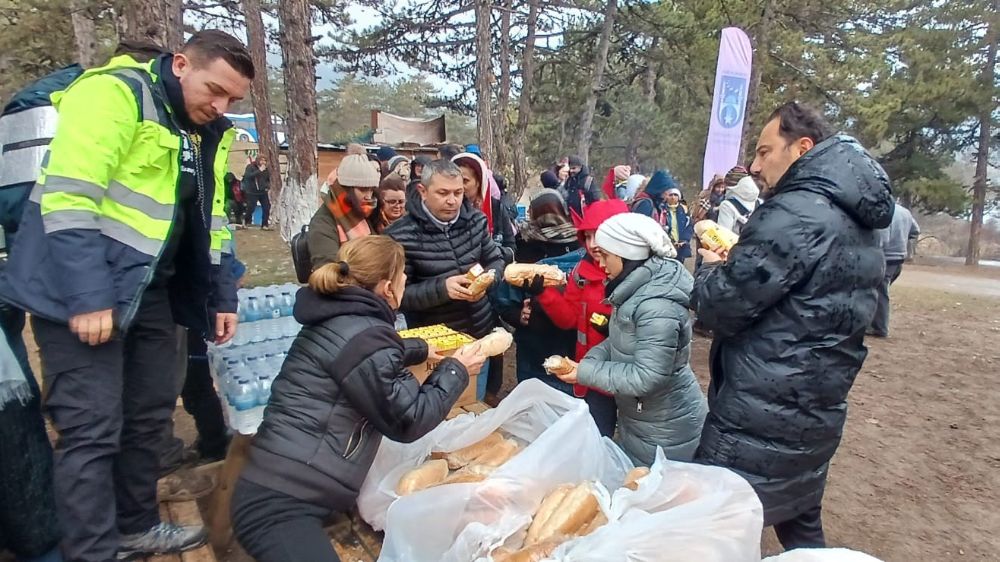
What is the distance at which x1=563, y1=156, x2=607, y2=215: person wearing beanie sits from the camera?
7.43 metres

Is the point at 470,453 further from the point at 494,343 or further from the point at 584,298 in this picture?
the point at 584,298

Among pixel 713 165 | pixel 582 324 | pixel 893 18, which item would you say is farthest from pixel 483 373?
pixel 893 18

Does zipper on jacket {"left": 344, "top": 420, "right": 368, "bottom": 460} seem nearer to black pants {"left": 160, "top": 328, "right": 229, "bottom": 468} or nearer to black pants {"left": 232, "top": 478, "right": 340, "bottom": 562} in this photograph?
black pants {"left": 232, "top": 478, "right": 340, "bottom": 562}

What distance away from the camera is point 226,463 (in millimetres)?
2350

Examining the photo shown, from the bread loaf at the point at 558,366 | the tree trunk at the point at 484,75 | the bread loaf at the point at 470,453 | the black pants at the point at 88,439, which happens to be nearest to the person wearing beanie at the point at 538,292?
the bread loaf at the point at 558,366

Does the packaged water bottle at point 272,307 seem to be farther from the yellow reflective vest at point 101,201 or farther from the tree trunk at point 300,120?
the tree trunk at point 300,120

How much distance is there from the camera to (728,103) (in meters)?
11.8

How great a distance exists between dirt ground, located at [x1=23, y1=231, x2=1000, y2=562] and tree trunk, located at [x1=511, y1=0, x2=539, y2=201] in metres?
9.61

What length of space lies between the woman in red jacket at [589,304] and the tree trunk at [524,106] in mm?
12260

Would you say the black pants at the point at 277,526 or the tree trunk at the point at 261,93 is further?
the tree trunk at the point at 261,93

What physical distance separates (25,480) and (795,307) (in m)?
2.53

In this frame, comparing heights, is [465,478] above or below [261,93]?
below

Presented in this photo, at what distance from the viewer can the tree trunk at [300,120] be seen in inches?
243

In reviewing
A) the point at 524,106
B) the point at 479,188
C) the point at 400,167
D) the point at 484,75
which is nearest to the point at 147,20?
the point at 400,167
